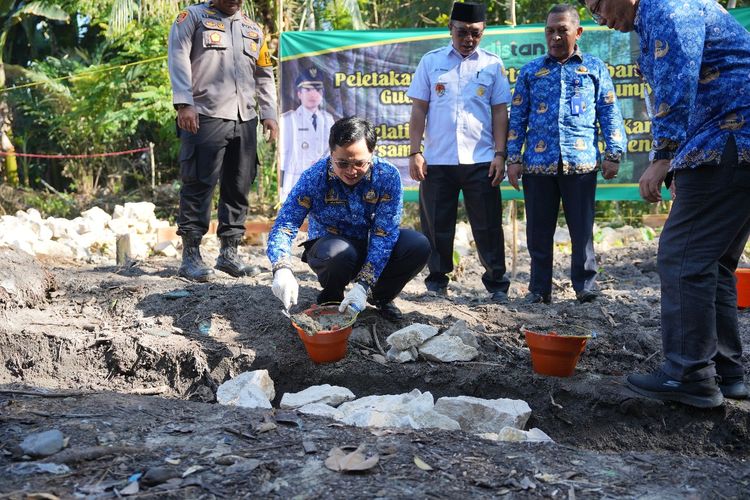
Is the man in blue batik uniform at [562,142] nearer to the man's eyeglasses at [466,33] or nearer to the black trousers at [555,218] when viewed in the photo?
the black trousers at [555,218]

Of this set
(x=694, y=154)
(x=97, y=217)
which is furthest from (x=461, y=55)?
(x=97, y=217)

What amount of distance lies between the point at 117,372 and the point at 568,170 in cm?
292

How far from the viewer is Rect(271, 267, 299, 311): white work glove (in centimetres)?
347

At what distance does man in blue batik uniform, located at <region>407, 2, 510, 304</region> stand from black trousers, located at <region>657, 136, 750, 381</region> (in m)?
1.88

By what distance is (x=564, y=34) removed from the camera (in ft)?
14.6

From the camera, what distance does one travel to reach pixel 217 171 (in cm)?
475

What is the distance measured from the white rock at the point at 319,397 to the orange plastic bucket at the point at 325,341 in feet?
0.81

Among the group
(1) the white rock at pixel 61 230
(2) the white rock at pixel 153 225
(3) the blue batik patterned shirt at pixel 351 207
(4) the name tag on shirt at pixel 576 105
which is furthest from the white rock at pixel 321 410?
(2) the white rock at pixel 153 225

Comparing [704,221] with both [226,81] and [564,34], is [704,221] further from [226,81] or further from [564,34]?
[226,81]

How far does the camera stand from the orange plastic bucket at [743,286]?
15.0 ft

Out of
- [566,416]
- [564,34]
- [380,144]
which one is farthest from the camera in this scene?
[380,144]

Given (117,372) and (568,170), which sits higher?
(568,170)

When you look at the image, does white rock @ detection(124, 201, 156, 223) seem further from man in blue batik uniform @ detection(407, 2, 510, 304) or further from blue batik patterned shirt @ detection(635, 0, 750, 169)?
blue batik patterned shirt @ detection(635, 0, 750, 169)

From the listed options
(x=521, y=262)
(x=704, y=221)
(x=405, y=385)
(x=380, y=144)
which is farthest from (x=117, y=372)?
(x=521, y=262)
